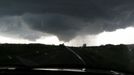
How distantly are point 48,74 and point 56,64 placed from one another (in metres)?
2.37

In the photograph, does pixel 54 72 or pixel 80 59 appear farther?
pixel 80 59

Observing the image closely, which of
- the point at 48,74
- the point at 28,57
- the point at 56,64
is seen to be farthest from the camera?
the point at 28,57

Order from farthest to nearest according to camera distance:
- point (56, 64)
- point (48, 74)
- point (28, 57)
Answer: point (28, 57) → point (56, 64) → point (48, 74)

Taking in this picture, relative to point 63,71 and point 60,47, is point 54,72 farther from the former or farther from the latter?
point 60,47

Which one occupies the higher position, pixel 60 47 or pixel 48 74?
pixel 60 47

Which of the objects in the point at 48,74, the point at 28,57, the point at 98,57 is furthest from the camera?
the point at 98,57

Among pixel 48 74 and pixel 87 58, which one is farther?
pixel 87 58

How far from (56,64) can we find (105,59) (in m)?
1.76

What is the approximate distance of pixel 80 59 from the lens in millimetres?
8555

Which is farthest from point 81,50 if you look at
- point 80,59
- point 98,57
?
point 80,59

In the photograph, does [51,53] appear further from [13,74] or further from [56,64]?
[13,74]

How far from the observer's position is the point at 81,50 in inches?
387

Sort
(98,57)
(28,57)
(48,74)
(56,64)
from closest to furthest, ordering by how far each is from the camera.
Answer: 1. (48,74)
2. (56,64)
3. (28,57)
4. (98,57)

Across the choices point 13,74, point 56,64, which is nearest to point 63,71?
point 13,74
